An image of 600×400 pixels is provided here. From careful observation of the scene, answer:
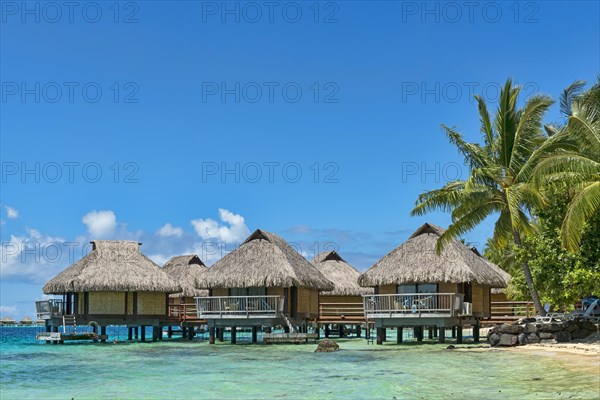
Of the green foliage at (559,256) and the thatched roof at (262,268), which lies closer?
the green foliage at (559,256)

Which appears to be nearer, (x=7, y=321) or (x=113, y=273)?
(x=113, y=273)

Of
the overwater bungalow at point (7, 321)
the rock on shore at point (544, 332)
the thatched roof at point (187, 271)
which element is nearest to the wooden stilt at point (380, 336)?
the rock on shore at point (544, 332)

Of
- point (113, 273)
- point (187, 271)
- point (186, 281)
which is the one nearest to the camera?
point (113, 273)

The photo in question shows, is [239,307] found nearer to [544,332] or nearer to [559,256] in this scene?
[544,332]

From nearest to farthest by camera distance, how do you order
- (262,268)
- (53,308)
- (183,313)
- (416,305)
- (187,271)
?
(416,305)
(262,268)
(53,308)
(183,313)
(187,271)

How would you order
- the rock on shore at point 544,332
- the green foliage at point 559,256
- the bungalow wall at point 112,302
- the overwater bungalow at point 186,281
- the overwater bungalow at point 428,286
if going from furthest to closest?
the overwater bungalow at point 186,281 < the bungalow wall at point 112,302 < the overwater bungalow at point 428,286 < the rock on shore at point 544,332 < the green foliage at point 559,256

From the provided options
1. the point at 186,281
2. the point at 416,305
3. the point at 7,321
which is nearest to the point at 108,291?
the point at 186,281

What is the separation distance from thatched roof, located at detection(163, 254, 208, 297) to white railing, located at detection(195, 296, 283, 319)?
8.20 meters

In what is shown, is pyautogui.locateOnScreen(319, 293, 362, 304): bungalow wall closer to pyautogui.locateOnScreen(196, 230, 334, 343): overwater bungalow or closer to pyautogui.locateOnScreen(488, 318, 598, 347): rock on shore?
pyautogui.locateOnScreen(196, 230, 334, 343): overwater bungalow

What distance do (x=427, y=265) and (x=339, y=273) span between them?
1282 cm

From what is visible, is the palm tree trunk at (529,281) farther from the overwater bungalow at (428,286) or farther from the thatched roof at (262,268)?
the thatched roof at (262,268)

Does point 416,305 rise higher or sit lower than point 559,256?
lower

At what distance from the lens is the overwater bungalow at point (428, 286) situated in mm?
27891

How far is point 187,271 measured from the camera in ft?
142
